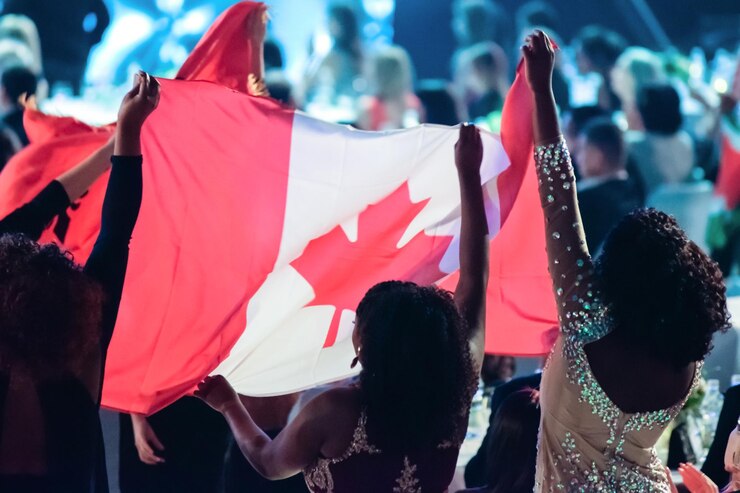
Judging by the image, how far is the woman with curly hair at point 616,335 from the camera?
7.11ft

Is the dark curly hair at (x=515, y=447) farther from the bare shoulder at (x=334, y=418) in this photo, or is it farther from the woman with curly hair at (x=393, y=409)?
the bare shoulder at (x=334, y=418)

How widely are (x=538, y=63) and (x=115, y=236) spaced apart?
103 centimetres

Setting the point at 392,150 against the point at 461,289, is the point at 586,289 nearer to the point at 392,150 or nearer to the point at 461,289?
the point at 461,289

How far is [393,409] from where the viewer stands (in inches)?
82.4

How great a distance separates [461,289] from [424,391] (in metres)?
0.45

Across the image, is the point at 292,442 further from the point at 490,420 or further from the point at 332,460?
the point at 490,420

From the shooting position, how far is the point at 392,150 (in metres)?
3.04

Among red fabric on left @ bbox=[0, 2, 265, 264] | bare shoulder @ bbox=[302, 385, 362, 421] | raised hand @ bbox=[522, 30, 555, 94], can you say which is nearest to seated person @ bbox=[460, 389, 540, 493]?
bare shoulder @ bbox=[302, 385, 362, 421]

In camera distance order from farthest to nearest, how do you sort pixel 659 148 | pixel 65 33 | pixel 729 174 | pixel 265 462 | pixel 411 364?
1. pixel 65 33
2. pixel 659 148
3. pixel 729 174
4. pixel 265 462
5. pixel 411 364

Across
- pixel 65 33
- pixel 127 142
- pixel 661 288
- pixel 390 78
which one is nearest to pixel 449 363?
pixel 661 288

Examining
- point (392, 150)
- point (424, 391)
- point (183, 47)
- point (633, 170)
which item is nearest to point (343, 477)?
point (424, 391)

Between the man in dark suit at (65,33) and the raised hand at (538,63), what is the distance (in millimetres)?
6978

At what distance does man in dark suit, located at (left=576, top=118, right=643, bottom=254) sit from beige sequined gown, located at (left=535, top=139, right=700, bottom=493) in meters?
2.84

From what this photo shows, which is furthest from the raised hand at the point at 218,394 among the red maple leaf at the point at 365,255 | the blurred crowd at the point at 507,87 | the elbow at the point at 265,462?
the blurred crowd at the point at 507,87
